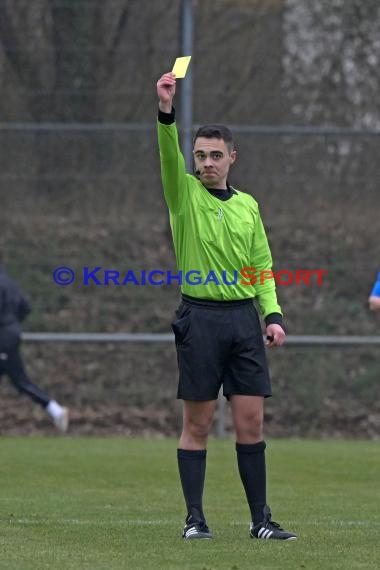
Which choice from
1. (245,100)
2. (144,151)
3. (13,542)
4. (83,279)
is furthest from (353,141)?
(13,542)

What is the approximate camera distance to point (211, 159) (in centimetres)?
648

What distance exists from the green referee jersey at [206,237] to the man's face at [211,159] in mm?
79

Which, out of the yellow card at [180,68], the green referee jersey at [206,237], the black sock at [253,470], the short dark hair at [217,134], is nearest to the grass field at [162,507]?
the black sock at [253,470]

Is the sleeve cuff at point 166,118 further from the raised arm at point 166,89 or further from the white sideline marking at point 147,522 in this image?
the white sideline marking at point 147,522

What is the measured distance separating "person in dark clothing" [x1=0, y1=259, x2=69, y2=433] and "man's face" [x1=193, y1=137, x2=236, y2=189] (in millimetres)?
7810

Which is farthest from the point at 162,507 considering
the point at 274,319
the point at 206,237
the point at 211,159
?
the point at 211,159

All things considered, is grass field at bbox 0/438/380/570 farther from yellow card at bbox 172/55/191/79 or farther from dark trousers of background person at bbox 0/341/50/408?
yellow card at bbox 172/55/191/79

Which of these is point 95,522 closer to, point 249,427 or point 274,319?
point 249,427

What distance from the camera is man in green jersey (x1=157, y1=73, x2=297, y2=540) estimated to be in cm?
642

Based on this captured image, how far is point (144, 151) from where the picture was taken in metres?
15.5

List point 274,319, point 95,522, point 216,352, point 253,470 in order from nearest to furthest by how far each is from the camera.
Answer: point 216,352, point 253,470, point 274,319, point 95,522

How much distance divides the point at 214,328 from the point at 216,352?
11 centimetres

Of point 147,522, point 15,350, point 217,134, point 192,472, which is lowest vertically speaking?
point 15,350

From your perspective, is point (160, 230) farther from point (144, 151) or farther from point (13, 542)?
point (13, 542)
